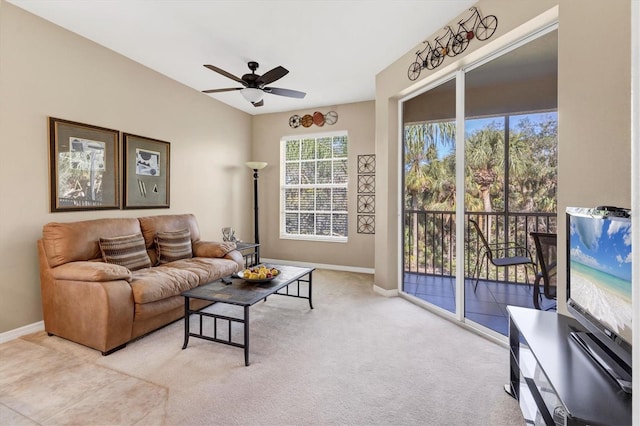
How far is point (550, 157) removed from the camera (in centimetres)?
244

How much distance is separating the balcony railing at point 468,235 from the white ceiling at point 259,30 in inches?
76.8

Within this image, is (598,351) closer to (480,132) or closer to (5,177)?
(480,132)

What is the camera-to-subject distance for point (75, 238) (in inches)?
106

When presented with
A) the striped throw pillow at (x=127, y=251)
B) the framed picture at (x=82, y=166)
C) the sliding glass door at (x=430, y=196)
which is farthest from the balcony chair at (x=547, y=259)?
the framed picture at (x=82, y=166)

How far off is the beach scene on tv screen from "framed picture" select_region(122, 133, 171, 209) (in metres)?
4.21

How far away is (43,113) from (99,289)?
71.7 inches

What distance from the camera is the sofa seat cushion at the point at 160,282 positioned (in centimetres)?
246

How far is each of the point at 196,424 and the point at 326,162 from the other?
4.38 metres

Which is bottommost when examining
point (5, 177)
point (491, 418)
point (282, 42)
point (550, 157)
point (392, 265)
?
point (491, 418)

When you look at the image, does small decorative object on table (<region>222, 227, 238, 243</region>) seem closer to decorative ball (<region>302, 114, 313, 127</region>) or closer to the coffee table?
the coffee table

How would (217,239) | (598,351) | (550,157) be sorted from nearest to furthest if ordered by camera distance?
(598,351)
(550,157)
(217,239)

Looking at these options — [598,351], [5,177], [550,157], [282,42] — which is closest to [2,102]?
[5,177]

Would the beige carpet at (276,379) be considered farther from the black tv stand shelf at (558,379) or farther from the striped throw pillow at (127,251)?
the striped throw pillow at (127,251)

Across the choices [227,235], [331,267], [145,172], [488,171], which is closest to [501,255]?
[488,171]
